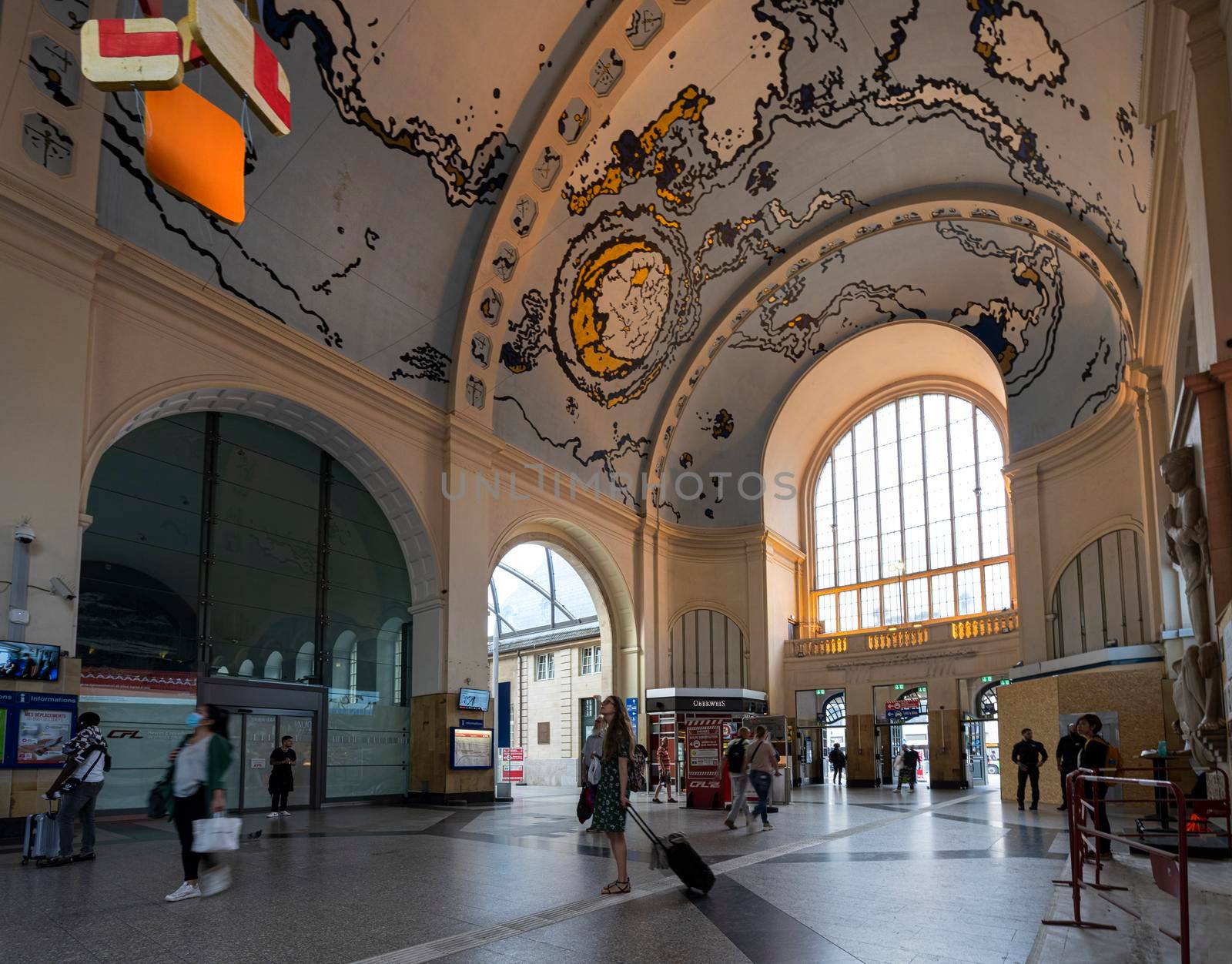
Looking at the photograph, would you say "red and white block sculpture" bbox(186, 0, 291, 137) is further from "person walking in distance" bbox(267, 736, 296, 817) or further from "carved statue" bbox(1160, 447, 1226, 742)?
"person walking in distance" bbox(267, 736, 296, 817)

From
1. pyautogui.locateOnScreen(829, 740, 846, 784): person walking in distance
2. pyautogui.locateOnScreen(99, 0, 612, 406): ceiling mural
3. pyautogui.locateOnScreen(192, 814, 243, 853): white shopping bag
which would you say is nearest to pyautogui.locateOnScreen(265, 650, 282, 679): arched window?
pyautogui.locateOnScreen(99, 0, 612, 406): ceiling mural

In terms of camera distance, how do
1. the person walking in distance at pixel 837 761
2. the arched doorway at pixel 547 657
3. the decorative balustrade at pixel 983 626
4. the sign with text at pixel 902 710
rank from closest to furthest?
1. the decorative balustrade at pixel 983 626
2. the sign with text at pixel 902 710
3. the person walking in distance at pixel 837 761
4. the arched doorway at pixel 547 657

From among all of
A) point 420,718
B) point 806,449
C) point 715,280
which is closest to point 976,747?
point 806,449

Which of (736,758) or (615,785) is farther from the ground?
(615,785)

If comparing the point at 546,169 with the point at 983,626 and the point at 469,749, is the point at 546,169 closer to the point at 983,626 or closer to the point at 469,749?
the point at 469,749

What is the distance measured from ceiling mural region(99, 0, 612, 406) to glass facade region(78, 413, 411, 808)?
249 centimetres

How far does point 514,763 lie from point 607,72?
2551 cm

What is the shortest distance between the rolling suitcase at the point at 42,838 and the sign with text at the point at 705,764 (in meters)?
10.2

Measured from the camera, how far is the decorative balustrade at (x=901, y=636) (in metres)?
23.8

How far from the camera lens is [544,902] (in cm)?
648

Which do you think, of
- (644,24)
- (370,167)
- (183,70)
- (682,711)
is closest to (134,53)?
(183,70)

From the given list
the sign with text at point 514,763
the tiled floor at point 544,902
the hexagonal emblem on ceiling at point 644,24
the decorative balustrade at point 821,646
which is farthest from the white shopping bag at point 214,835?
the sign with text at point 514,763

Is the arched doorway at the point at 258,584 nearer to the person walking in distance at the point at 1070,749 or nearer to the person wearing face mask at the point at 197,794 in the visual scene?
the person wearing face mask at the point at 197,794

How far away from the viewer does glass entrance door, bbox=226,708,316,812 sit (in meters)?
14.9
